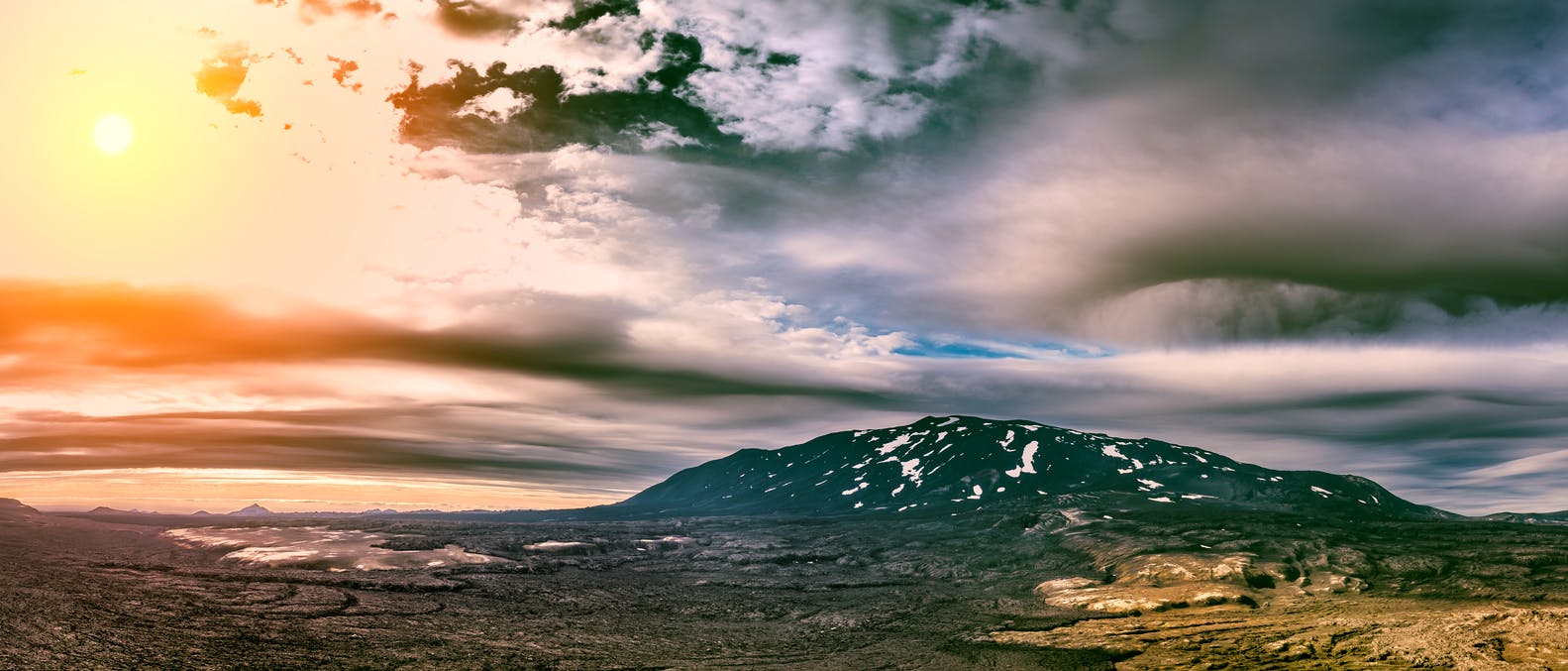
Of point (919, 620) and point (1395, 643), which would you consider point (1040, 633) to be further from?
point (1395, 643)

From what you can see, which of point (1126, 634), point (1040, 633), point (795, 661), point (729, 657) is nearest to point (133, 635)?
point (729, 657)

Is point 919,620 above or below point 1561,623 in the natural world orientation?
below

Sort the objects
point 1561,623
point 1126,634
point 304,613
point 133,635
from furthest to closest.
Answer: point 304,613 < point 1126,634 < point 133,635 < point 1561,623

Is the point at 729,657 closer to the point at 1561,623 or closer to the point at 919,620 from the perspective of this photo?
the point at 919,620

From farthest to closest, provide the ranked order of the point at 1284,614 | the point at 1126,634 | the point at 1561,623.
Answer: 1. the point at 1284,614
2. the point at 1126,634
3. the point at 1561,623

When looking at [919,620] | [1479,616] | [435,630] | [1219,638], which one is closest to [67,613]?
[435,630]

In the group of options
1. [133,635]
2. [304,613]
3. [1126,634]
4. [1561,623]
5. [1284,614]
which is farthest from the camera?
[1284,614]

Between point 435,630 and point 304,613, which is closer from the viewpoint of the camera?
point 435,630

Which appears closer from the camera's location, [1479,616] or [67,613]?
[1479,616]

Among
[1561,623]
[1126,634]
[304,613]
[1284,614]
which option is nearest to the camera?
[1561,623]
